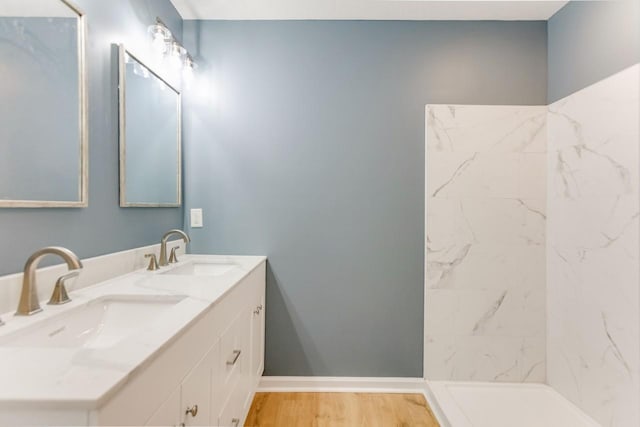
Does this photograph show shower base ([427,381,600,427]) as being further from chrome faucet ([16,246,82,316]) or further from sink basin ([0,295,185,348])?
chrome faucet ([16,246,82,316])

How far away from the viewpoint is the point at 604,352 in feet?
5.19

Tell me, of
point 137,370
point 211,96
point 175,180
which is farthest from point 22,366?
point 211,96

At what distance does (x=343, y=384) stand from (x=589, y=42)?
8.02ft

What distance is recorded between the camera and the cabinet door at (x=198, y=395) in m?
0.86

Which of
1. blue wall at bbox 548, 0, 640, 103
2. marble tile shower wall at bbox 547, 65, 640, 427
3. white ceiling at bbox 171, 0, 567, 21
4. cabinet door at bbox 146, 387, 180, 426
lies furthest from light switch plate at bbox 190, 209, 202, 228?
blue wall at bbox 548, 0, 640, 103

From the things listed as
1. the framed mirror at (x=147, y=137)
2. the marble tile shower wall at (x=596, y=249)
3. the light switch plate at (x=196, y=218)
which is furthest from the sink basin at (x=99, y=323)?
the marble tile shower wall at (x=596, y=249)

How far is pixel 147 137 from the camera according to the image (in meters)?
1.66

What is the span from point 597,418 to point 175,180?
2.66 meters

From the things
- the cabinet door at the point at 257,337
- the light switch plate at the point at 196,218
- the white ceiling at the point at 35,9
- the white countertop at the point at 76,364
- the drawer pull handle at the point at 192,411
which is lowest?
the cabinet door at the point at 257,337

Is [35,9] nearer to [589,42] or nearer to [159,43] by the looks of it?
[159,43]

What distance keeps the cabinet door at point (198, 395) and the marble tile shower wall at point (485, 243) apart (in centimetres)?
147

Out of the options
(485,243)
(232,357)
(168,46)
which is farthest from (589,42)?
(232,357)

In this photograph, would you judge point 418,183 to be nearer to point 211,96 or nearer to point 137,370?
point 211,96

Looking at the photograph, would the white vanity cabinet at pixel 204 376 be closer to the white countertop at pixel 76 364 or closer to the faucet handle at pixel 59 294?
the white countertop at pixel 76 364
